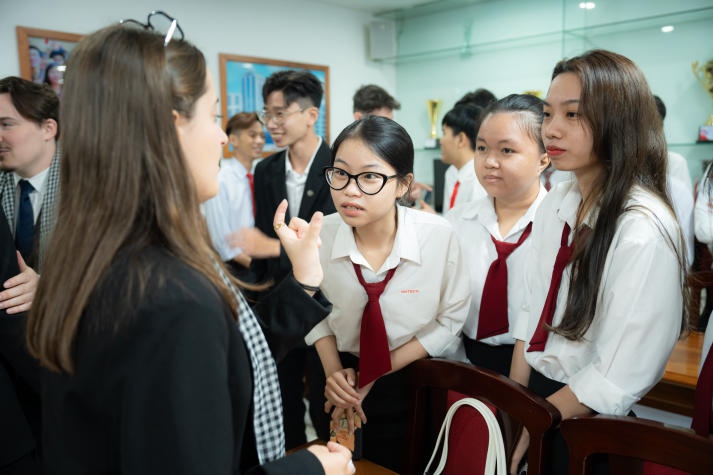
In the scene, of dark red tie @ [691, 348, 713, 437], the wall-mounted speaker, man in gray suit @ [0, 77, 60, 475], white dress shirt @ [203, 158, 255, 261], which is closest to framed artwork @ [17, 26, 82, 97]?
white dress shirt @ [203, 158, 255, 261]

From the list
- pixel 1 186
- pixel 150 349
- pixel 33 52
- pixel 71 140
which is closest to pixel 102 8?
pixel 33 52

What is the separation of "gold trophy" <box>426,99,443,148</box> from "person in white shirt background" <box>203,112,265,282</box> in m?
2.08

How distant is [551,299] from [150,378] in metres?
1.07

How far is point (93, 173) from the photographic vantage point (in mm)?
728

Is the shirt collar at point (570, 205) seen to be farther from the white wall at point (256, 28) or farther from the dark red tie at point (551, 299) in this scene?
the white wall at point (256, 28)

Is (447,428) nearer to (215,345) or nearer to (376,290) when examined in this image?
(376,290)

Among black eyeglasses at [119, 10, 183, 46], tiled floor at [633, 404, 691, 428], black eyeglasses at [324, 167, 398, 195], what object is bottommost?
tiled floor at [633, 404, 691, 428]

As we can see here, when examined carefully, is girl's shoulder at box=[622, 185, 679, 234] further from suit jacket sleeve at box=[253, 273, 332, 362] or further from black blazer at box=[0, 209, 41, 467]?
black blazer at box=[0, 209, 41, 467]

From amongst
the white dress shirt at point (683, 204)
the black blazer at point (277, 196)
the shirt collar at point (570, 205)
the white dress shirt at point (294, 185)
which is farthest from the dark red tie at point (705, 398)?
the white dress shirt at point (683, 204)

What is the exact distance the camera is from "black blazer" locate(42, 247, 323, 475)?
0.66 metres

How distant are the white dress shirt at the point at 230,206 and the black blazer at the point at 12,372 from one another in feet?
5.53

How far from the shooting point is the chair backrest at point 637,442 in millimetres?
924

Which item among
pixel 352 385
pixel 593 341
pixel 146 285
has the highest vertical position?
pixel 146 285

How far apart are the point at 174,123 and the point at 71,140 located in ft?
0.46
